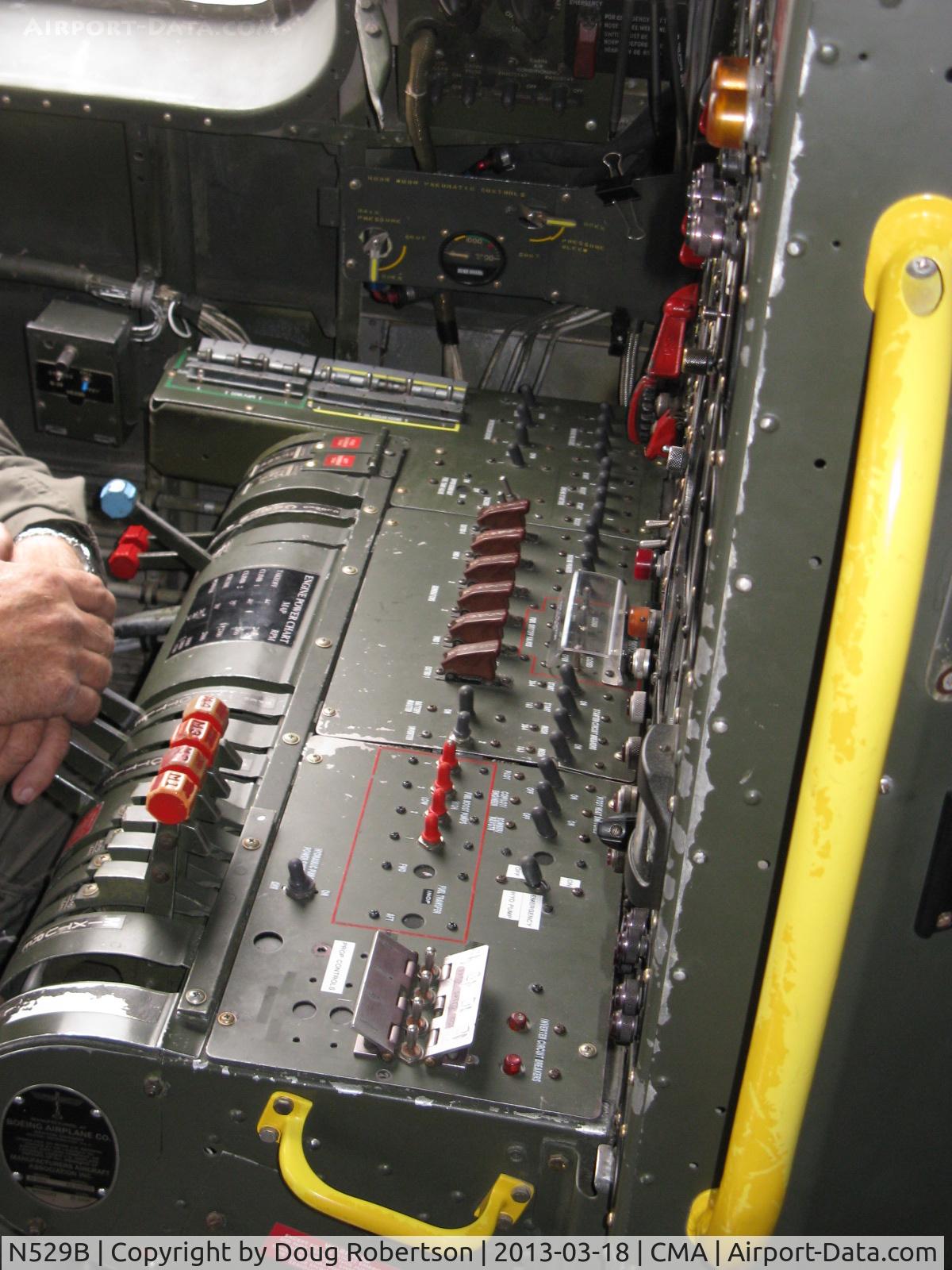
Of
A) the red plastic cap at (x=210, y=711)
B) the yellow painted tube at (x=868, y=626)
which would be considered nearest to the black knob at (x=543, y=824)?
the red plastic cap at (x=210, y=711)

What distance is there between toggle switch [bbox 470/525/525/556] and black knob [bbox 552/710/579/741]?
1.58 feet

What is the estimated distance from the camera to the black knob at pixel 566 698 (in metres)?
2.48

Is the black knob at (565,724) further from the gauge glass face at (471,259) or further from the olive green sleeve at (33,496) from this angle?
the gauge glass face at (471,259)

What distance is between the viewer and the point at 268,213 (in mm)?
3664

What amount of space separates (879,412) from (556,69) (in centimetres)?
246

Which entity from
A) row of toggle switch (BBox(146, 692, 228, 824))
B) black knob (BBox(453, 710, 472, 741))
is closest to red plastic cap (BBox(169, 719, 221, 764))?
row of toggle switch (BBox(146, 692, 228, 824))

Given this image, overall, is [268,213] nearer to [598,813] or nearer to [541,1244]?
[598,813]

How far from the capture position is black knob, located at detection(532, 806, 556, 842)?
223 centimetres

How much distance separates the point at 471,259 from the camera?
11.3 ft

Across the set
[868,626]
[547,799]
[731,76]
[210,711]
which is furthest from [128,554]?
[868,626]

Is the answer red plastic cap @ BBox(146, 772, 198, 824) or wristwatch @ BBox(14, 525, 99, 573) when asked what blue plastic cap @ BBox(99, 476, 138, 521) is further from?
red plastic cap @ BBox(146, 772, 198, 824)

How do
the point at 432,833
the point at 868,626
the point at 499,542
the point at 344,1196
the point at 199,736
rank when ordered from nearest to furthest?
the point at 868,626 < the point at 344,1196 < the point at 199,736 < the point at 432,833 < the point at 499,542

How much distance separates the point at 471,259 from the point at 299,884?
1888mm

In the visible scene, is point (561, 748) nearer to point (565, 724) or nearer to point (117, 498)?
point (565, 724)
